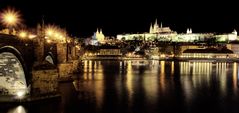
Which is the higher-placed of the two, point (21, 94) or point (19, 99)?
point (21, 94)

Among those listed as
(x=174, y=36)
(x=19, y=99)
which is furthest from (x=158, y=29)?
(x=19, y=99)

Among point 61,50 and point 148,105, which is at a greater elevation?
point 61,50

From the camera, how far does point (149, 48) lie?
137750mm

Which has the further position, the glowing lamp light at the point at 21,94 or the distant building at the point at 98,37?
the distant building at the point at 98,37

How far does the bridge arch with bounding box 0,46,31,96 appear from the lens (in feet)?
67.1

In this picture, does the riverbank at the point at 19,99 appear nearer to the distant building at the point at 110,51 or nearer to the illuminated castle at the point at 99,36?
the distant building at the point at 110,51

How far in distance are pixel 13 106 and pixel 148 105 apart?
7456mm

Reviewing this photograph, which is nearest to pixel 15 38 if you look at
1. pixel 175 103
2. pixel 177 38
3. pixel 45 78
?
pixel 45 78

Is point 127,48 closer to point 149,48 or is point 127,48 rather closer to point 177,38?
point 149,48

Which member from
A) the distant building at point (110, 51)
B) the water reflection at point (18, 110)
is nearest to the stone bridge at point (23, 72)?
the water reflection at point (18, 110)

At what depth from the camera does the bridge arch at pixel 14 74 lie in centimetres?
2045

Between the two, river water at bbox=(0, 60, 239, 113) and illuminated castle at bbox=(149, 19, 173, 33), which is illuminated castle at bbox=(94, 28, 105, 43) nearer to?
illuminated castle at bbox=(149, 19, 173, 33)

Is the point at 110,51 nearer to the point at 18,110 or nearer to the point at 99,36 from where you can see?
the point at 99,36

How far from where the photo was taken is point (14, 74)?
2105cm
